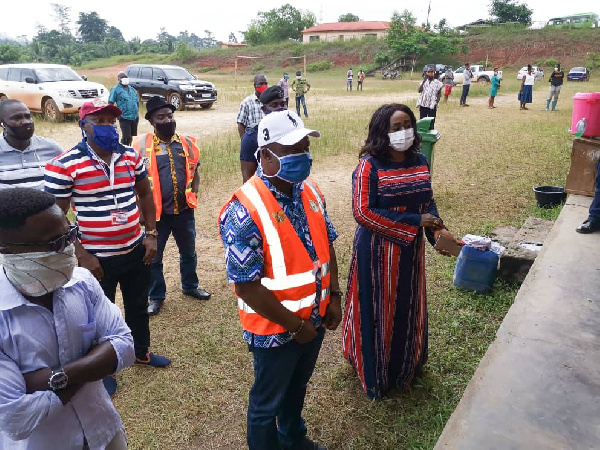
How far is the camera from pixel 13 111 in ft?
10.4

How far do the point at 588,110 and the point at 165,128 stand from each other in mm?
4825

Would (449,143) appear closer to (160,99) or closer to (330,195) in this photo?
(330,195)

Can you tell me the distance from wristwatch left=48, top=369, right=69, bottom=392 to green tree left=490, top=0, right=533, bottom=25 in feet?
207

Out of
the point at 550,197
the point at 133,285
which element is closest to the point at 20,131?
the point at 133,285

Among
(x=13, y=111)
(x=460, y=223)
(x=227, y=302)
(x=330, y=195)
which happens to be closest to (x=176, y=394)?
(x=227, y=302)

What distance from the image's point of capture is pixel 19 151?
3250mm

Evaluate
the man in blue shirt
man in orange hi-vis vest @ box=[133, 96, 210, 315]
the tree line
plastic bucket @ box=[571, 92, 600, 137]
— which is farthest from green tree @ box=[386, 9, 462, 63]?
man in orange hi-vis vest @ box=[133, 96, 210, 315]

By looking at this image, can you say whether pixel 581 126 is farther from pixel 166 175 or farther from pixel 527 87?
pixel 527 87

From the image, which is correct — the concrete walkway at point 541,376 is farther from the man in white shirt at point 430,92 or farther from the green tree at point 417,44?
the green tree at point 417,44

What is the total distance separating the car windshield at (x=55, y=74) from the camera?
1402cm

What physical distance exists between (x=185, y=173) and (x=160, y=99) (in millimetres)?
646

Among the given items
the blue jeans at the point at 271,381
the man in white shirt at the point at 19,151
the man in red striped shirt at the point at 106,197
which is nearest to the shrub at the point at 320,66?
the man in white shirt at the point at 19,151

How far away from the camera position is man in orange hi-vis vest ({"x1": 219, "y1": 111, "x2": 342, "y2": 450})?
76.6 inches

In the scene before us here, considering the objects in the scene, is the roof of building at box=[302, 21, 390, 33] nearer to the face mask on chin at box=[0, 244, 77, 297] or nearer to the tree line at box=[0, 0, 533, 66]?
the tree line at box=[0, 0, 533, 66]
